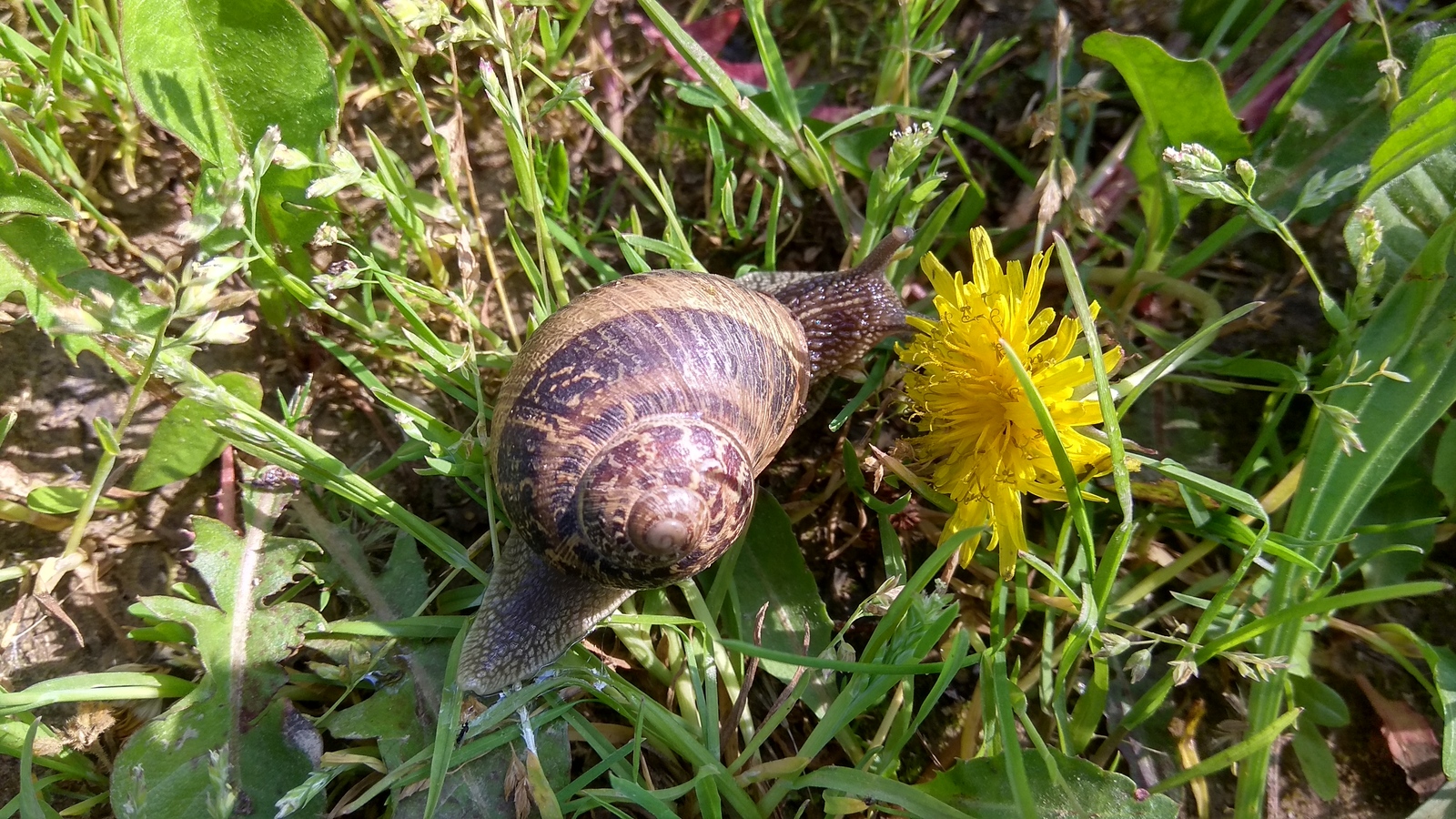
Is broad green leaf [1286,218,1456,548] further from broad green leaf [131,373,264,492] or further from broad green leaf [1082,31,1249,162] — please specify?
broad green leaf [131,373,264,492]

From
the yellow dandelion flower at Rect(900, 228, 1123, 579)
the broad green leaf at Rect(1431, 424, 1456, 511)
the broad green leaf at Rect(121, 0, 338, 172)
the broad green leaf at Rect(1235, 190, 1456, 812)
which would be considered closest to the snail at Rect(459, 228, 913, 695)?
the yellow dandelion flower at Rect(900, 228, 1123, 579)

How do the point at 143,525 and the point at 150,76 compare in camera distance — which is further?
the point at 143,525

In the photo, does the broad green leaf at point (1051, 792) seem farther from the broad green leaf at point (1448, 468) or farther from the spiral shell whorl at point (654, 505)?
the broad green leaf at point (1448, 468)

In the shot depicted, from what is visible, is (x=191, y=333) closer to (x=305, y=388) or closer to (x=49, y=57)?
(x=305, y=388)

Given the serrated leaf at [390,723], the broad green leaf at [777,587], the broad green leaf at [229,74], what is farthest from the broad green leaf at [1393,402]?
the broad green leaf at [229,74]

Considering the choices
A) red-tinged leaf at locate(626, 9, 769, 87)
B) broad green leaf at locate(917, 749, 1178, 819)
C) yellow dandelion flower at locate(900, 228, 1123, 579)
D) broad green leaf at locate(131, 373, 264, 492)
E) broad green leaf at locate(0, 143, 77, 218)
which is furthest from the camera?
red-tinged leaf at locate(626, 9, 769, 87)

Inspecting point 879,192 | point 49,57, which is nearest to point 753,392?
point 879,192

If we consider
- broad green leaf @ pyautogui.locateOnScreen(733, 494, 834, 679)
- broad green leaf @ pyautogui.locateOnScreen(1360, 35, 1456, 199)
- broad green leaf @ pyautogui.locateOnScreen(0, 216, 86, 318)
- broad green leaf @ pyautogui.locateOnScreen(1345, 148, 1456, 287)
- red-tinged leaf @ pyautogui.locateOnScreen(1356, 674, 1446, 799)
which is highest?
broad green leaf @ pyautogui.locateOnScreen(1360, 35, 1456, 199)
